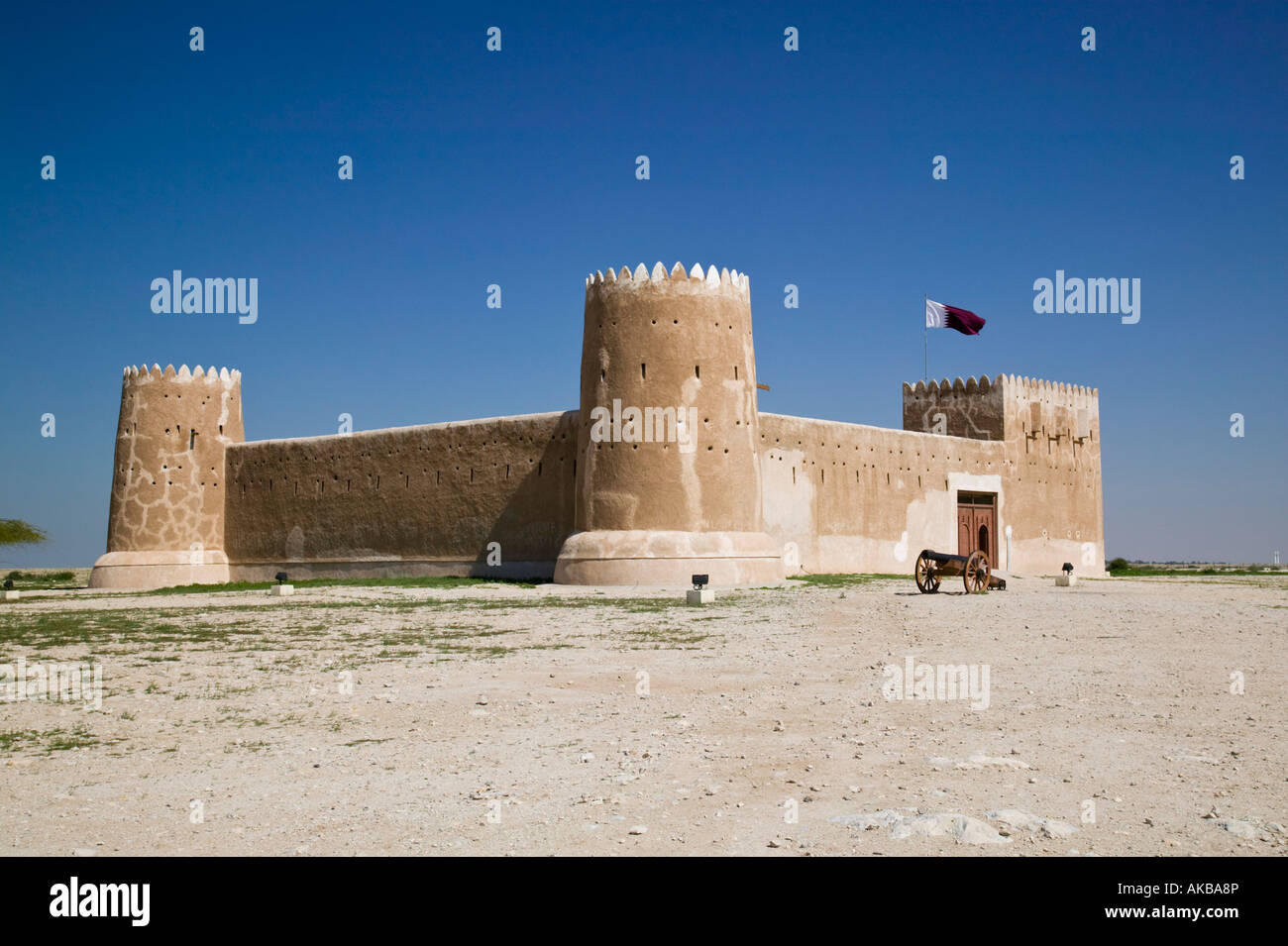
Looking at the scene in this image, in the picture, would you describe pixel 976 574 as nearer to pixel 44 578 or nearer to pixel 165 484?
pixel 165 484

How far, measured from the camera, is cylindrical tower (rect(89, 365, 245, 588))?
1198 inches

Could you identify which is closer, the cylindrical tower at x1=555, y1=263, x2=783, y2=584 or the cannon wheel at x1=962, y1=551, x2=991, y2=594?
the cannon wheel at x1=962, y1=551, x2=991, y2=594

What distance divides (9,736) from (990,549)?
28029 millimetres

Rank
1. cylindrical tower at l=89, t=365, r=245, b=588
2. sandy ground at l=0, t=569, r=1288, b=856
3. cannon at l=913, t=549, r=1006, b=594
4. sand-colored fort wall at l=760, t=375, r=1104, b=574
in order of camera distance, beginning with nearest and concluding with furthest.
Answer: sandy ground at l=0, t=569, r=1288, b=856, cannon at l=913, t=549, r=1006, b=594, sand-colored fort wall at l=760, t=375, r=1104, b=574, cylindrical tower at l=89, t=365, r=245, b=588

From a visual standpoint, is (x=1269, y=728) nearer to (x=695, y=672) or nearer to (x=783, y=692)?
(x=783, y=692)

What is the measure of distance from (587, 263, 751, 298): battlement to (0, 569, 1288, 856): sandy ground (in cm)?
1189

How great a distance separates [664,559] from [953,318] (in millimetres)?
15416

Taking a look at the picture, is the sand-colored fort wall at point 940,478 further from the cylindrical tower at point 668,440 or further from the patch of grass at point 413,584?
the patch of grass at point 413,584

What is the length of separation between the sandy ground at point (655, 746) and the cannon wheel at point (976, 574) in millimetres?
5799

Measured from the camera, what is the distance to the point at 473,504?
2688cm

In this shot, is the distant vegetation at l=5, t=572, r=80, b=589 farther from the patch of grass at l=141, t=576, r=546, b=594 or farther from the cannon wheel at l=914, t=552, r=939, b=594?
the cannon wheel at l=914, t=552, r=939, b=594

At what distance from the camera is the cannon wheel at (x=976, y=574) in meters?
18.1

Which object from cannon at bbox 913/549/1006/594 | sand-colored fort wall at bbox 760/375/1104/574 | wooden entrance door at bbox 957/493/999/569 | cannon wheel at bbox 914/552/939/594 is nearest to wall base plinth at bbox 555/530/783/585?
sand-colored fort wall at bbox 760/375/1104/574
